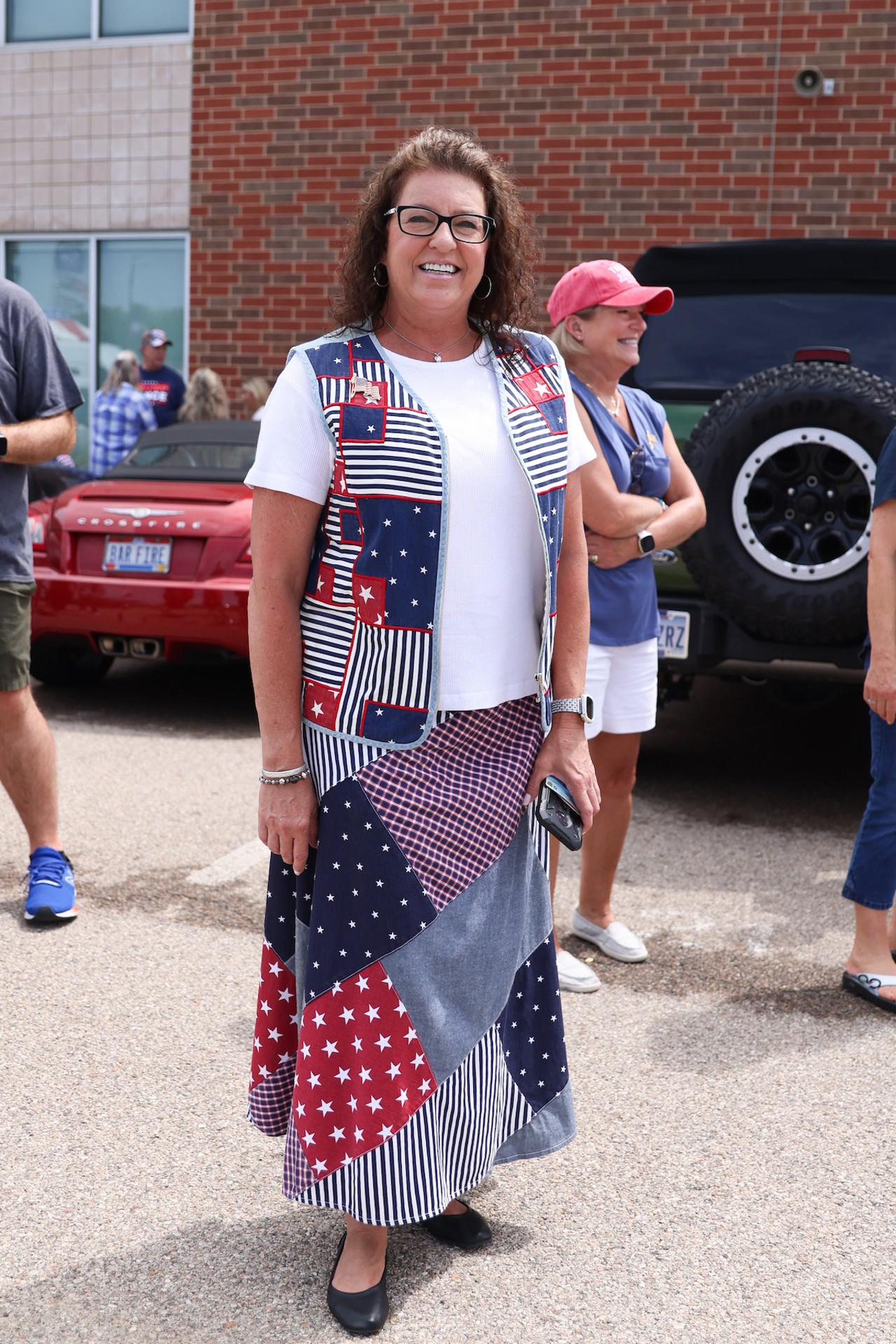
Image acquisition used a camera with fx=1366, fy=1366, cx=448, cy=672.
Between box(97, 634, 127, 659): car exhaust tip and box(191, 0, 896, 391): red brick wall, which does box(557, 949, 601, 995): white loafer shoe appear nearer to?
box(97, 634, 127, 659): car exhaust tip

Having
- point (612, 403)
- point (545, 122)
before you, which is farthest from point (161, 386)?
point (612, 403)

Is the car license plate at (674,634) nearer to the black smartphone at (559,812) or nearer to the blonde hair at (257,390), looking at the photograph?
the black smartphone at (559,812)

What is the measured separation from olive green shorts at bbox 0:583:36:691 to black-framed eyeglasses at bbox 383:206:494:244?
2124 mm

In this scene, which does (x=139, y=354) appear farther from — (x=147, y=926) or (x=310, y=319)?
(x=147, y=926)

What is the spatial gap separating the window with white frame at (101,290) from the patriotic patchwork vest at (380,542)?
9.97m

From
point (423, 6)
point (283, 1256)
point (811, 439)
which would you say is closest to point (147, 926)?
point (283, 1256)

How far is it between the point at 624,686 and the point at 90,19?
10.6m

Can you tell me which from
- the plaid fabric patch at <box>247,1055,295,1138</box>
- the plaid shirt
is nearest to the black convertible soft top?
the plaid fabric patch at <box>247,1055,295,1138</box>

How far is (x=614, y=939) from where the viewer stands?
152 inches

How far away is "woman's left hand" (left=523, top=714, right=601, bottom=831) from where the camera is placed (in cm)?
244

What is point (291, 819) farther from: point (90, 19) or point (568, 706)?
point (90, 19)

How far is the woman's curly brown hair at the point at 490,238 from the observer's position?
7.43ft

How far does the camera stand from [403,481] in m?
2.16

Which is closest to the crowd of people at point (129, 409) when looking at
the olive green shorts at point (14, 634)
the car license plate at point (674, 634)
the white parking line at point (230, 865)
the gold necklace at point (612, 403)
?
the car license plate at point (674, 634)
